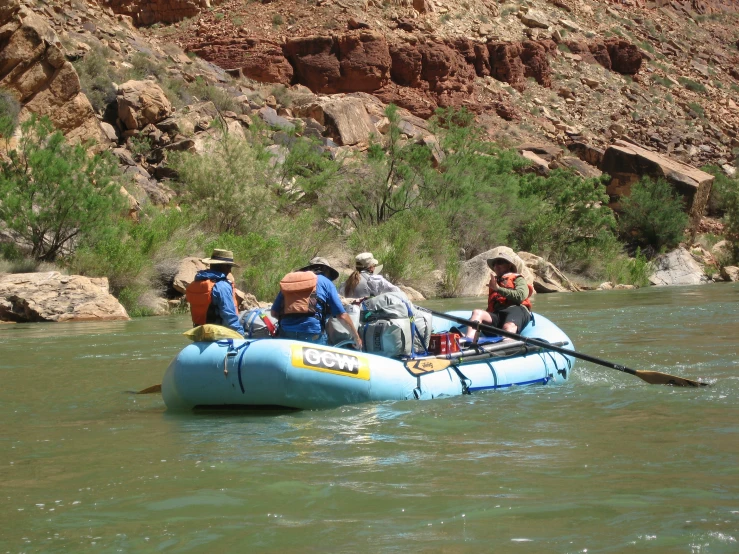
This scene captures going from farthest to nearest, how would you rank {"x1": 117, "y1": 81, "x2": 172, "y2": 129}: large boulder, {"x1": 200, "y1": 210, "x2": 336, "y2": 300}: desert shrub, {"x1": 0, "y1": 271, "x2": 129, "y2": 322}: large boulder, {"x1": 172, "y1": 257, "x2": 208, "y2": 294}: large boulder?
{"x1": 117, "y1": 81, "x2": 172, "y2": 129}: large boulder, {"x1": 200, "y1": 210, "x2": 336, "y2": 300}: desert shrub, {"x1": 172, "y1": 257, "x2": 208, "y2": 294}: large boulder, {"x1": 0, "y1": 271, "x2": 129, "y2": 322}: large boulder

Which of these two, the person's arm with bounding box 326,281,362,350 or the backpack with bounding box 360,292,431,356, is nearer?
the person's arm with bounding box 326,281,362,350

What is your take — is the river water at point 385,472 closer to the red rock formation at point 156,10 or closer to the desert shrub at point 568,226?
the desert shrub at point 568,226

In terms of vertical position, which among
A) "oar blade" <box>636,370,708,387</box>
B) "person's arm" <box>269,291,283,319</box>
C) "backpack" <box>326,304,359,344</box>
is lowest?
"oar blade" <box>636,370,708,387</box>

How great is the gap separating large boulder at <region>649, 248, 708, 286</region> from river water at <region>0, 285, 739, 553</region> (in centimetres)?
2392

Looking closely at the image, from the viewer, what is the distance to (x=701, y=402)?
6.98 meters

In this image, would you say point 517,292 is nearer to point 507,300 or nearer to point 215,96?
point 507,300

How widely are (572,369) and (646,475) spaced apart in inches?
188

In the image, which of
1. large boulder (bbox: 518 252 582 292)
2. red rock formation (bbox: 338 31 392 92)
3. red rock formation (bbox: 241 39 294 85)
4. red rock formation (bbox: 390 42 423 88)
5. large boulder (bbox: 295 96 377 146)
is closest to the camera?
large boulder (bbox: 518 252 582 292)

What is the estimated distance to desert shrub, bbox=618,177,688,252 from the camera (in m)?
34.4

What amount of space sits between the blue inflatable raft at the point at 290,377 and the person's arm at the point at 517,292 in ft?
5.37

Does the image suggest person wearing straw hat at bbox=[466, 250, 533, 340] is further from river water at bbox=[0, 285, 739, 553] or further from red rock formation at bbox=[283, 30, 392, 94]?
red rock formation at bbox=[283, 30, 392, 94]

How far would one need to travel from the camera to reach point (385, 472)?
495 cm

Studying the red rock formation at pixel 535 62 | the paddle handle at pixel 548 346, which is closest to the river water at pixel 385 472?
the paddle handle at pixel 548 346

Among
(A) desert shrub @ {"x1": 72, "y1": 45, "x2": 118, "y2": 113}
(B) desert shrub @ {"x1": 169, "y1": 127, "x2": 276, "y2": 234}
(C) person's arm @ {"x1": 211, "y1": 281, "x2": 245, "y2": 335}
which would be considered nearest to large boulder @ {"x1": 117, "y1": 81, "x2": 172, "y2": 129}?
(A) desert shrub @ {"x1": 72, "y1": 45, "x2": 118, "y2": 113}
